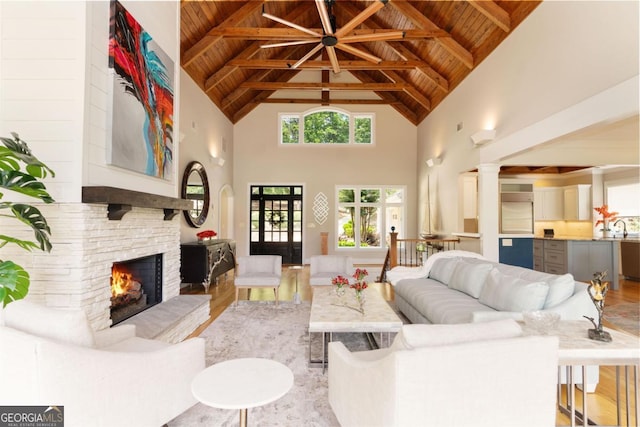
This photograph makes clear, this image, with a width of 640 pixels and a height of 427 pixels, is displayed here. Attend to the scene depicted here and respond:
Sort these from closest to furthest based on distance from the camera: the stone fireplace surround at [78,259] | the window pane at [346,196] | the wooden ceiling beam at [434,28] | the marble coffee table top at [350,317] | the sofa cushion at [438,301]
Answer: the stone fireplace surround at [78,259], the marble coffee table top at [350,317], the sofa cushion at [438,301], the wooden ceiling beam at [434,28], the window pane at [346,196]

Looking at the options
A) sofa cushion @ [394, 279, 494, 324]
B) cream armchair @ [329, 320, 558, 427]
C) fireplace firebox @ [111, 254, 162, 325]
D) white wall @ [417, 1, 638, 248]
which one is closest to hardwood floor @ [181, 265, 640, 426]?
fireplace firebox @ [111, 254, 162, 325]

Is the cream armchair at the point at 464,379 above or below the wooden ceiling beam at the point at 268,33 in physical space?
below

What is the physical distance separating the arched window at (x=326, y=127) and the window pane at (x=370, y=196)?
1456 millimetres

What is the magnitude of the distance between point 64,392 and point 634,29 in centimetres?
490

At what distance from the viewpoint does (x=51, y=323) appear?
1561 mm

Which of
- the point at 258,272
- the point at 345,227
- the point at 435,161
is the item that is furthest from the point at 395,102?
the point at 258,272

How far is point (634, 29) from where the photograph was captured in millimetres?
2764

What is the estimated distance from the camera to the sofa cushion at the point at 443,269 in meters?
3.88

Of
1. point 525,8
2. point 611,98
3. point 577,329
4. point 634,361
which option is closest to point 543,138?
point 611,98

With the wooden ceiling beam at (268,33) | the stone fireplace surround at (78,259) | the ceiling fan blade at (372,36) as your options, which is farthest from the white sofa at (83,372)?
the wooden ceiling beam at (268,33)

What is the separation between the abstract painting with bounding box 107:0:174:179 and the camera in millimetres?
2734

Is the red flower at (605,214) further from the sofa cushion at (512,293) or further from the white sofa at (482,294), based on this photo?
the sofa cushion at (512,293)

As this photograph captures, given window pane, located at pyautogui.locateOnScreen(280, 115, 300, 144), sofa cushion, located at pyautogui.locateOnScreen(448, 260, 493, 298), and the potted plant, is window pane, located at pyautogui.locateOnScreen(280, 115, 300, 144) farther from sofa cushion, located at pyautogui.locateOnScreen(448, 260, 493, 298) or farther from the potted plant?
the potted plant

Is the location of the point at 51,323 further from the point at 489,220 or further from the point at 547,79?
the point at 489,220
